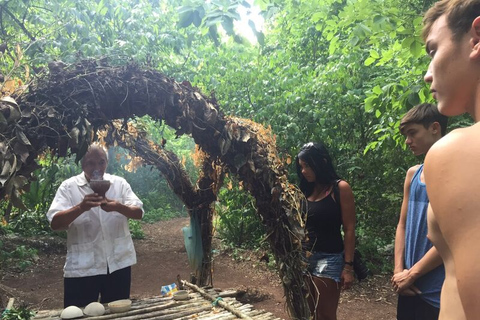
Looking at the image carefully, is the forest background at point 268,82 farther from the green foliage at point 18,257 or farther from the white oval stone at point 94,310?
the white oval stone at point 94,310

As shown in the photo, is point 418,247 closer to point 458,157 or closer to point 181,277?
point 458,157

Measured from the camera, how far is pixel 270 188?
2.74m

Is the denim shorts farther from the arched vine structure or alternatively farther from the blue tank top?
the blue tank top

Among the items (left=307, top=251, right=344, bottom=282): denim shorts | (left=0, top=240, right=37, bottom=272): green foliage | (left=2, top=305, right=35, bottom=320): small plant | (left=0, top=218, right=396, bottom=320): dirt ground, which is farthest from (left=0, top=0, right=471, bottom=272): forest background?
(left=2, top=305, right=35, bottom=320): small plant

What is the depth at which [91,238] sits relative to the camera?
2.95m

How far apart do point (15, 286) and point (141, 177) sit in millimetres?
9302

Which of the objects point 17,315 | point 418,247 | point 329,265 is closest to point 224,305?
point 329,265

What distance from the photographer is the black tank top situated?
2545 mm

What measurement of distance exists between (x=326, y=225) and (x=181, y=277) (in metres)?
4.83

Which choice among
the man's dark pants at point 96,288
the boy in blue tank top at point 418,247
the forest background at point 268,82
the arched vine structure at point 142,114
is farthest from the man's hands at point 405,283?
the man's dark pants at point 96,288

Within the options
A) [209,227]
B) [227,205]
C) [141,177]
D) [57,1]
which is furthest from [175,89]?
[141,177]

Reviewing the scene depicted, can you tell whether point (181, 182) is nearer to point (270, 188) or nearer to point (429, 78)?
point (270, 188)

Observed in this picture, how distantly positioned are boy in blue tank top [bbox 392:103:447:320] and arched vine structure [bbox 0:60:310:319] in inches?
30.7

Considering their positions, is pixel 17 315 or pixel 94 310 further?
pixel 94 310
